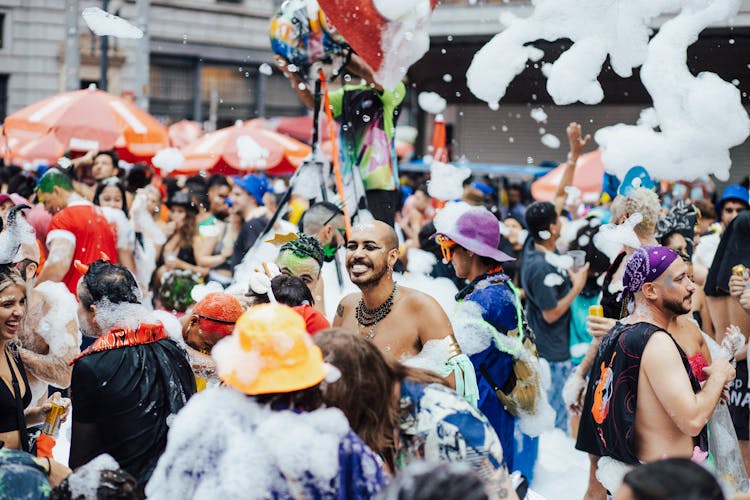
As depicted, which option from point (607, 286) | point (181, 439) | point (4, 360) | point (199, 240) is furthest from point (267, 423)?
point (199, 240)

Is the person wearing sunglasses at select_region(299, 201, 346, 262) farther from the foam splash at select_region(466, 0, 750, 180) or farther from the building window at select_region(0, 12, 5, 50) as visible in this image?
the building window at select_region(0, 12, 5, 50)

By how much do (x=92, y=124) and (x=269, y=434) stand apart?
7677mm

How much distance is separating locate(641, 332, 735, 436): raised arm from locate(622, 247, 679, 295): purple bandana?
0.29 metres

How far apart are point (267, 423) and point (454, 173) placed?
512 cm

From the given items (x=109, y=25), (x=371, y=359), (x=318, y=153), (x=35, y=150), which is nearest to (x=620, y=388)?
(x=371, y=359)

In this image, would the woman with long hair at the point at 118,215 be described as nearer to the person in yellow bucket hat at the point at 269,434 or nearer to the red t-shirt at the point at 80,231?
the red t-shirt at the point at 80,231

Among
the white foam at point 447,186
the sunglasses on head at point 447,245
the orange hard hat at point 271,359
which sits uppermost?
the orange hard hat at point 271,359

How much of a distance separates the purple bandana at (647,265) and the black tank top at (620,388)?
0.19 m

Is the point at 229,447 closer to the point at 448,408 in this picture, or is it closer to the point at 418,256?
the point at 448,408

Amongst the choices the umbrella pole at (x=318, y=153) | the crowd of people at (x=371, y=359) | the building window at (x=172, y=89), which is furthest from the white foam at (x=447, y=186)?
the building window at (x=172, y=89)

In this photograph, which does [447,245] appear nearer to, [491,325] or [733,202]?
[491,325]

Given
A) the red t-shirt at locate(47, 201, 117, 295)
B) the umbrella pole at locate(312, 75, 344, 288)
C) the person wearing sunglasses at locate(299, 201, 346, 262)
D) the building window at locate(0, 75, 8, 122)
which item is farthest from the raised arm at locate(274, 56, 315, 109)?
the building window at locate(0, 75, 8, 122)

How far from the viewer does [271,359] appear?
2.26 meters

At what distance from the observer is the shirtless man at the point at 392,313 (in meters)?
3.94
